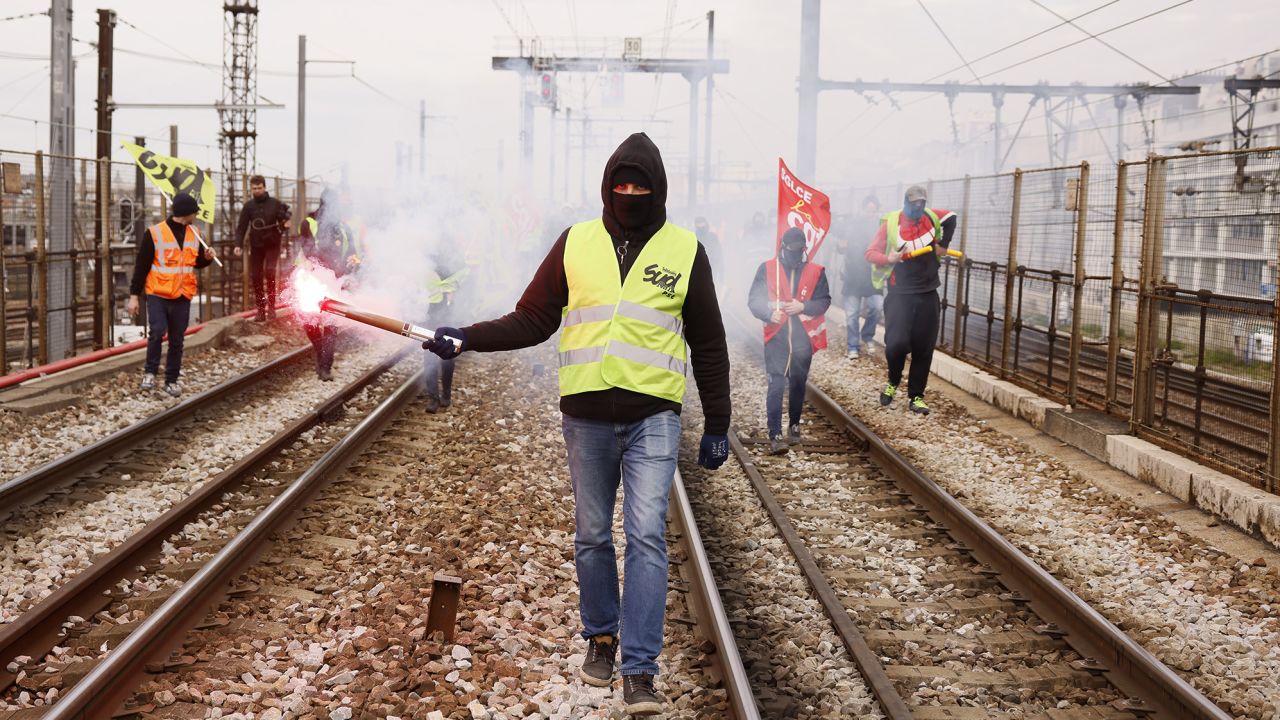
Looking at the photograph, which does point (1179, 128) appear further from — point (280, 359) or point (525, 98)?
point (280, 359)

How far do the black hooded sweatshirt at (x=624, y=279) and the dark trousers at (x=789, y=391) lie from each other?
Answer: 561cm

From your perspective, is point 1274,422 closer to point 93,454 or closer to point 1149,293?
point 1149,293

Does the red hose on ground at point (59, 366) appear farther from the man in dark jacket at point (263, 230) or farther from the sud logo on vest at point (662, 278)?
the sud logo on vest at point (662, 278)

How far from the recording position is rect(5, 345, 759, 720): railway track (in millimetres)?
5090

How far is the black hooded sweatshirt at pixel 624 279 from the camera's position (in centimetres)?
473

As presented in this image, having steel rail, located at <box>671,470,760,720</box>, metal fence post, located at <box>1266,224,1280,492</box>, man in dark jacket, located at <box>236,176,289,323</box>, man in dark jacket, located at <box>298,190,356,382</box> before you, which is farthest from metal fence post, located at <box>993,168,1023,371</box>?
man in dark jacket, located at <box>236,176,289,323</box>

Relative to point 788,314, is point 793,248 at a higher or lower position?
higher

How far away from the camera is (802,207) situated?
1224 centimetres

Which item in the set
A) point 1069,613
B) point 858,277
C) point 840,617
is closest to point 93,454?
point 840,617

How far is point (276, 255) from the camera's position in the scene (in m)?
18.0

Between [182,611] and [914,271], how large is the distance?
8374 millimetres

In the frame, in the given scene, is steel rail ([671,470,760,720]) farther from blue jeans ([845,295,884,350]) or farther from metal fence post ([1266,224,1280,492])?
blue jeans ([845,295,884,350])

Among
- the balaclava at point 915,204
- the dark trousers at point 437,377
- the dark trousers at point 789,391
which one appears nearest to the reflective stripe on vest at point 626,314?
the dark trousers at point 789,391

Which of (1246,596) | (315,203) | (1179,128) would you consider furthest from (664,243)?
(1179,128)
